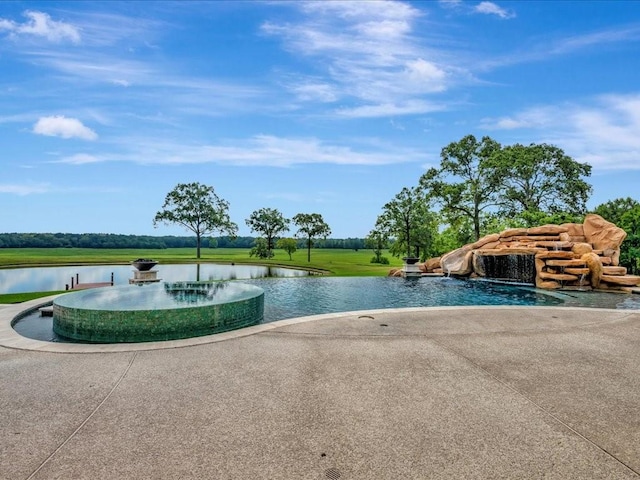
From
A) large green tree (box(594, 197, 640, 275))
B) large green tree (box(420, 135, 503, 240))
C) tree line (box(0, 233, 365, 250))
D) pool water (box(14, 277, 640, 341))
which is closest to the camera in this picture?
pool water (box(14, 277, 640, 341))

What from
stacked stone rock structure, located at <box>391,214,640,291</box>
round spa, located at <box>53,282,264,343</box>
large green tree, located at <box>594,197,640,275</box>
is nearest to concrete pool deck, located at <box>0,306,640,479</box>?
round spa, located at <box>53,282,264,343</box>

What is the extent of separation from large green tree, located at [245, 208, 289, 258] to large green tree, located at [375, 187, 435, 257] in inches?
826

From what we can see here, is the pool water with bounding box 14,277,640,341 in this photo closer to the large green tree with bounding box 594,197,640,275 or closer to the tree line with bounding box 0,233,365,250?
the large green tree with bounding box 594,197,640,275

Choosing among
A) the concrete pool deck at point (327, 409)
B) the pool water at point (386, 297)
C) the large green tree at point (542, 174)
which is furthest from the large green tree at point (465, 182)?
the concrete pool deck at point (327, 409)

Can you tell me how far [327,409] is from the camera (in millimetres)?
4164

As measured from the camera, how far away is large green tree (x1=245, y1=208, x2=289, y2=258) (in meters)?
57.0

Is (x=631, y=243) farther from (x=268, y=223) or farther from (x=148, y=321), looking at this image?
(x=268, y=223)

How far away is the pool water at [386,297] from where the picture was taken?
1154cm

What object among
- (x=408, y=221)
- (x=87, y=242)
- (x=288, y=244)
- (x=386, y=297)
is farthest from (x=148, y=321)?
(x=87, y=242)

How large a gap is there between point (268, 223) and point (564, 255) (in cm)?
4451

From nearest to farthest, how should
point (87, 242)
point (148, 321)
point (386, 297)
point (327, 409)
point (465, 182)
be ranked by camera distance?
point (327, 409)
point (148, 321)
point (386, 297)
point (465, 182)
point (87, 242)

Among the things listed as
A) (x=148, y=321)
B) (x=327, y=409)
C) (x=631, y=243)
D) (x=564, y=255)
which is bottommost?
(x=327, y=409)

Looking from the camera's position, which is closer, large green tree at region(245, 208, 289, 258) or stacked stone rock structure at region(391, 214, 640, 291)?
stacked stone rock structure at region(391, 214, 640, 291)

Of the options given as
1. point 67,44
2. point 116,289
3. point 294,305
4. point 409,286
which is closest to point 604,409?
point 294,305
